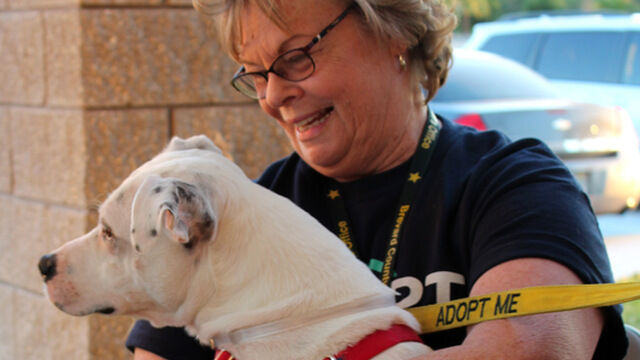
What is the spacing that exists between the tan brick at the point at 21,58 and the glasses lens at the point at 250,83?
4.31ft

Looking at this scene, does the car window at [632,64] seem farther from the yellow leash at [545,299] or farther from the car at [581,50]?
the yellow leash at [545,299]

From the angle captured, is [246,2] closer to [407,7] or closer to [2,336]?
[407,7]

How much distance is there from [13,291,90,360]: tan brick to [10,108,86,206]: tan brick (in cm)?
49

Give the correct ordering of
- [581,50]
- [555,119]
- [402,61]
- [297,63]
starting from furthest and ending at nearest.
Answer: [581,50], [555,119], [402,61], [297,63]

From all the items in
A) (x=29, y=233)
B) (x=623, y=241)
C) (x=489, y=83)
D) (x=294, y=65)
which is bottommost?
(x=623, y=241)

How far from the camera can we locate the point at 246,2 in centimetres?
226

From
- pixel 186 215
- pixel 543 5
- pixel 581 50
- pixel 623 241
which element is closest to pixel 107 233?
pixel 186 215

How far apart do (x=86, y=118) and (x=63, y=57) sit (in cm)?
27

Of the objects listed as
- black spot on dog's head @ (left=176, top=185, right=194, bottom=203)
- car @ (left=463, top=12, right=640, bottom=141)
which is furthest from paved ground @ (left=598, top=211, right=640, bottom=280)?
black spot on dog's head @ (left=176, top=185, right=194, bottom=203)

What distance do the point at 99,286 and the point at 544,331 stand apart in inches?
44.0

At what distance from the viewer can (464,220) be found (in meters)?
2.00

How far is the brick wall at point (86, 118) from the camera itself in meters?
3.23

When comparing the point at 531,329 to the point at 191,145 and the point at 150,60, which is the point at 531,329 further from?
the point at 150,60

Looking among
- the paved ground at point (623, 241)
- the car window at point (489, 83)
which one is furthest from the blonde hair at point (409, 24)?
the car window at point (489, 83)
